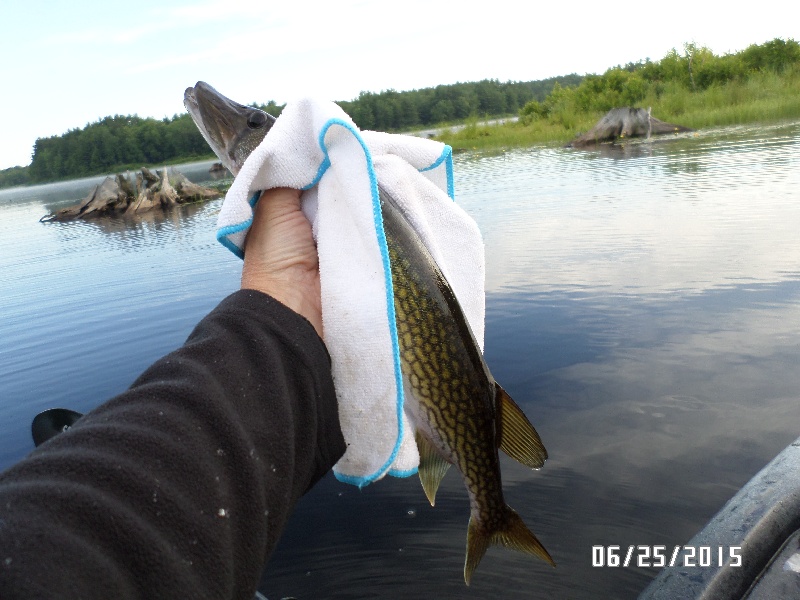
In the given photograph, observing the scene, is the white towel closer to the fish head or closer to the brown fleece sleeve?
the brown fleece sleeve

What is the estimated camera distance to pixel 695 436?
4.22 meters

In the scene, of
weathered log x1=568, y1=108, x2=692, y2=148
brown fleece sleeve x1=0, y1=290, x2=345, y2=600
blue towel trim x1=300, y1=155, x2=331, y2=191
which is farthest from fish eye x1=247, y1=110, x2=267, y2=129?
weathered log x1=568, y1=108, x2=692, y2=148

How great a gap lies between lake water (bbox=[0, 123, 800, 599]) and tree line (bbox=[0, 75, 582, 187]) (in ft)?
102

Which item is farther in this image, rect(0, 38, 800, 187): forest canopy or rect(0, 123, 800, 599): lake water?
rect(0, 38, 800, 187): forest canopy

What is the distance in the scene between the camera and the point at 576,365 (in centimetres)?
542

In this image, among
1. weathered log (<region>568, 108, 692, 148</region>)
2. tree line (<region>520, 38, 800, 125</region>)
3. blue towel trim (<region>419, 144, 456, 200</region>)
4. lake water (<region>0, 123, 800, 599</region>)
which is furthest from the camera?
tree line (<region>520, 38, 800, 125</region>)

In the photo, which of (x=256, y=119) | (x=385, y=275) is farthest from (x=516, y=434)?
(x=256, y=119)

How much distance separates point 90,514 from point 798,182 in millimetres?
13100

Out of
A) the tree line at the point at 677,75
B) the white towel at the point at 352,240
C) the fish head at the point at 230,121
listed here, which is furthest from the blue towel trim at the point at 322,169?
the tree line at the point at 677,75

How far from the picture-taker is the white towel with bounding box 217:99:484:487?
1.75m

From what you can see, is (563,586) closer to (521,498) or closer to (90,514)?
(521,498)

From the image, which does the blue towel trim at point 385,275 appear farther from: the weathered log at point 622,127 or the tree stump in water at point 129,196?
the weathered log at point 622,127

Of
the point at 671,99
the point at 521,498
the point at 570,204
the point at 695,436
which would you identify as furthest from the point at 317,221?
the point at 671,99

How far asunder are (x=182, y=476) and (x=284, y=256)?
958mm
